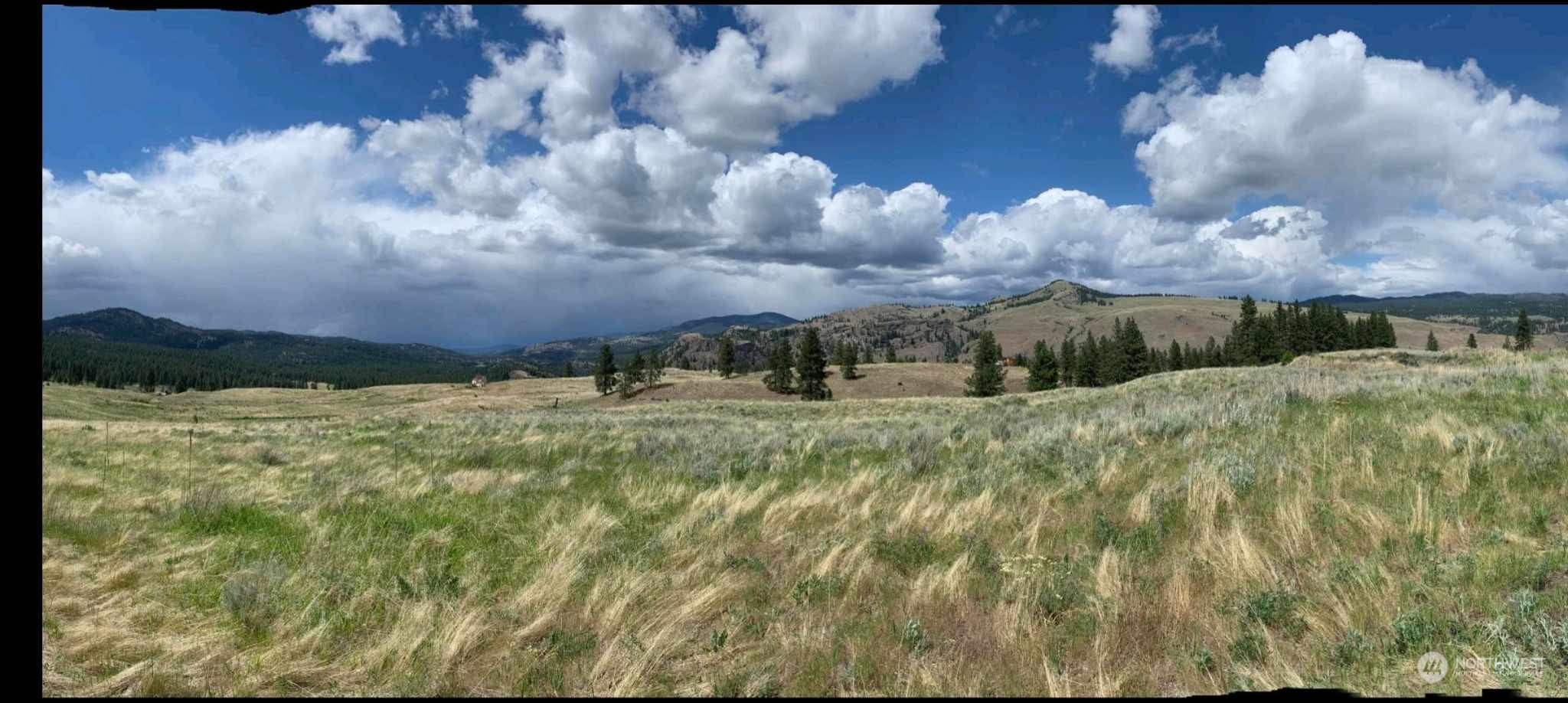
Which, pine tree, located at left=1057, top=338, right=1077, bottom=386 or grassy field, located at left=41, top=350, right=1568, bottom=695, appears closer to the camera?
grassy field, located at left=41, top=350, right=1568, bottom=695

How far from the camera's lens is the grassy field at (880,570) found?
4406 mm

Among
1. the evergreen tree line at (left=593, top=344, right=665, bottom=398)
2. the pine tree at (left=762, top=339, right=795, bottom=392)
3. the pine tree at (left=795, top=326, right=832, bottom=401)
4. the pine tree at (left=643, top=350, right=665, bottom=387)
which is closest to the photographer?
the pine tree at (left=795, top=326, right=832, bottom=401)

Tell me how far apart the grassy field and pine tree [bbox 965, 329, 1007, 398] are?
85383 mm

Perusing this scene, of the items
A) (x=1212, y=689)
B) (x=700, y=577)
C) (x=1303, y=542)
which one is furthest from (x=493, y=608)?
(x=1303, y=542)

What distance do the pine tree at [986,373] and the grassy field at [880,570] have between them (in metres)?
85.4

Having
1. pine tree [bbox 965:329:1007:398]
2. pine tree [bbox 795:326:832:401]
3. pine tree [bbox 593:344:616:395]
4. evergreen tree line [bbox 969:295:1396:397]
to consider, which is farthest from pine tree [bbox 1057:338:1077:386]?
pine tree [bbox 593:344:616:395]

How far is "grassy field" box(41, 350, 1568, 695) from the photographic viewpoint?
4.41 meters

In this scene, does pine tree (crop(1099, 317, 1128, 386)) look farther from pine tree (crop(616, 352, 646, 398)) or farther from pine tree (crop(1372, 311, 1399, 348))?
pine tree (crop(616, 352, 646, 398))

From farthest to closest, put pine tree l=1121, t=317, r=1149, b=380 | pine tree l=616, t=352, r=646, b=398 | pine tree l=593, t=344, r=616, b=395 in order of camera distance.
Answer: pine tree l=593, t=344, r=616, b=395, pine tree l=616, t=352, r=646, b=398, pine tree l=1121, t=317, r=1149, b=380

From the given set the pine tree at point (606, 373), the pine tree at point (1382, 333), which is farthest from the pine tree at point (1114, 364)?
the pine tree at point (606, 373)

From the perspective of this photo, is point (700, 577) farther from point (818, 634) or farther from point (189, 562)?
point (189, 562)

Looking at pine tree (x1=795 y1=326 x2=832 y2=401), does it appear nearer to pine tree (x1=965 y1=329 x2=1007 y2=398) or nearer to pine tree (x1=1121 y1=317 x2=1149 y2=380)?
pine tree (x1=965 y1=329 x2=1007 y2=398)

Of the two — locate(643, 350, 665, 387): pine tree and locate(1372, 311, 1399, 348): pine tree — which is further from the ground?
locate(1372, 311, 1399, 348): pine tree

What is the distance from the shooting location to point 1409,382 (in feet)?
51.7
